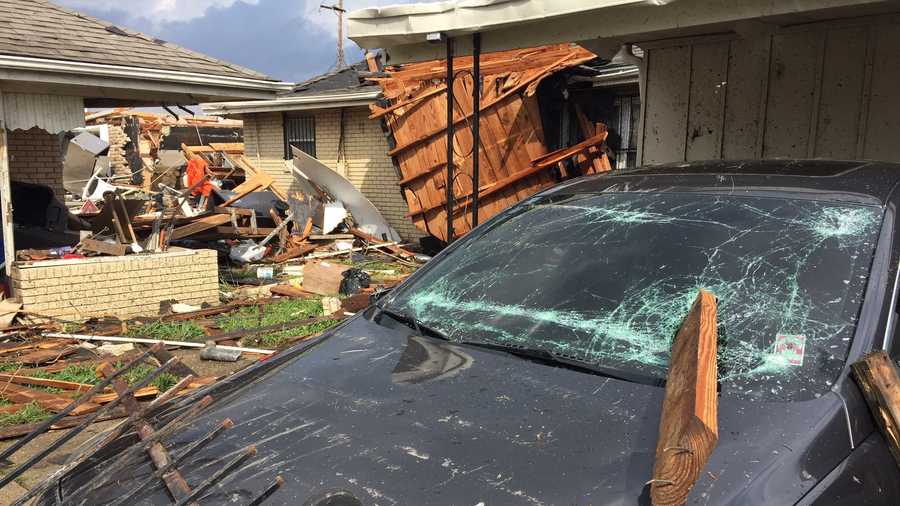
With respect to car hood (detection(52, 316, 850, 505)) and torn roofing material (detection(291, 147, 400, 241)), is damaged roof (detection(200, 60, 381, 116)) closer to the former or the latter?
torn roofing material (detection(291, 147, 400, 241))

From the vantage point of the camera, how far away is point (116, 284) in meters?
7.36

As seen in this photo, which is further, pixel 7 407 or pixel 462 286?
pixel 7 407

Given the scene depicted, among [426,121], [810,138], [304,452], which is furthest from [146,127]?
[304,452]

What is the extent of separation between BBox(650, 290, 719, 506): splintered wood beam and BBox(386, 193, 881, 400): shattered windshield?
0.62 ft

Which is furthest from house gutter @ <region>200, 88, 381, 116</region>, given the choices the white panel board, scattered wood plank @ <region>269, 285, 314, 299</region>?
the white panel board

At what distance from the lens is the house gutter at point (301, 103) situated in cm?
1280

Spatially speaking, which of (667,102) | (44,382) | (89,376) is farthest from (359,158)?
(44,382)

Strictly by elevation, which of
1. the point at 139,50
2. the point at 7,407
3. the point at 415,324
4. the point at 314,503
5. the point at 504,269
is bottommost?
the point at 7,407

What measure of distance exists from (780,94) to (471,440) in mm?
5219

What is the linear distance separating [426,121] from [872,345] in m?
9.38

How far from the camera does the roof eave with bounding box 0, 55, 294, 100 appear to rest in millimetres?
6605

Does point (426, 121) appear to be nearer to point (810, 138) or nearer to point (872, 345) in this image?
point (810, 138)

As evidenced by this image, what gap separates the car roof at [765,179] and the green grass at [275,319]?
4.19 m

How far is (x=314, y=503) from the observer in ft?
4.89
